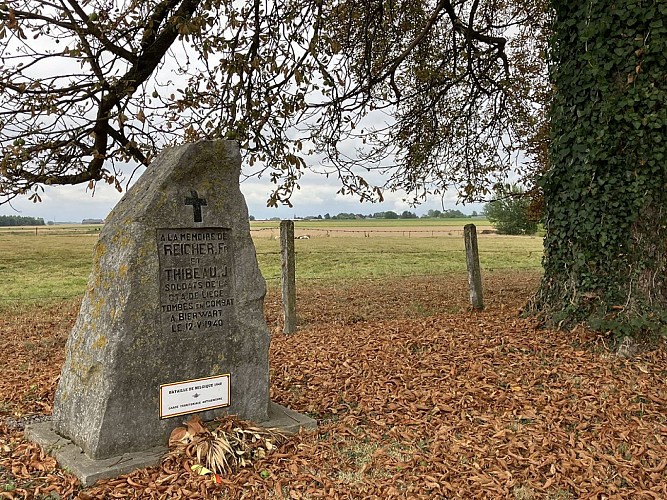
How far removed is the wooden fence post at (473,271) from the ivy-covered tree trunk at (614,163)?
304 centimetres

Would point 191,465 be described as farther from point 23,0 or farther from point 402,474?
point 23,0

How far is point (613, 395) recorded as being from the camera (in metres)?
5.30

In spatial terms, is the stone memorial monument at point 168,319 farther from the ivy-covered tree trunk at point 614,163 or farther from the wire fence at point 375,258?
the wire fence at point 375,258

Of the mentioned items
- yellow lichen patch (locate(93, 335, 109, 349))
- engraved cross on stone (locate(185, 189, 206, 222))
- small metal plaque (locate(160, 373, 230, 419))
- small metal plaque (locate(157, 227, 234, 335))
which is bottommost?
small metal plaque (locate(160, 373, 230, 419))

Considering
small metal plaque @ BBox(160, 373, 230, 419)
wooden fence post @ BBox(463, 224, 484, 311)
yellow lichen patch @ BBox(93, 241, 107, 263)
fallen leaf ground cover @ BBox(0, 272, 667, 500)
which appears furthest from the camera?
wooden fence post @ BBox(463, 224, 484, 311)

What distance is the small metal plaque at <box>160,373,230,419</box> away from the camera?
4.38m

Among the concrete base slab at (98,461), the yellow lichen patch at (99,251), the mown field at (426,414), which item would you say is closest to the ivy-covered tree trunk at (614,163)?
the mown field at (426,414)

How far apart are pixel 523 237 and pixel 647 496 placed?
29.4 metres

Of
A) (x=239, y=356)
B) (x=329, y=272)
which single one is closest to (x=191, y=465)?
(x=239, y=356)

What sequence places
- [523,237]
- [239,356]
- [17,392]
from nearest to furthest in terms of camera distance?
[239,356]
[17,392]
[523,237]

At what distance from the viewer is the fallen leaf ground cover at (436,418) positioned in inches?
151

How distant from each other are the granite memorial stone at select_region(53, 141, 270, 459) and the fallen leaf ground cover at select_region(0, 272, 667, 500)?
17.8 inches

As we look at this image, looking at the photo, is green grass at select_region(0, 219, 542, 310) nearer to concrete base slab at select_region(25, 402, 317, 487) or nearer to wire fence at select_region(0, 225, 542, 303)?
wire fence at select_region(0, 225, 542, 303)

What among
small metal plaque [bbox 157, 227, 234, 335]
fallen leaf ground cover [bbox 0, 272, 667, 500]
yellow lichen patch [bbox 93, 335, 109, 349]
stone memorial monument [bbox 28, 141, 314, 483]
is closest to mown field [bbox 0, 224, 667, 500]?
fallen leaf ground cover [bbox 0, 272, 667, 500]
